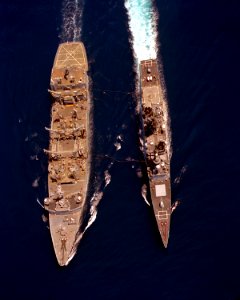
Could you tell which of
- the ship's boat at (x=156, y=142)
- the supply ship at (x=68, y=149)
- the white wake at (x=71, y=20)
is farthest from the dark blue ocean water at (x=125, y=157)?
the supply ship at (x=68, y=149)

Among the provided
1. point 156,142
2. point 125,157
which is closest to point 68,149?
point 125,157

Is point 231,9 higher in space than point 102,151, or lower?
higher

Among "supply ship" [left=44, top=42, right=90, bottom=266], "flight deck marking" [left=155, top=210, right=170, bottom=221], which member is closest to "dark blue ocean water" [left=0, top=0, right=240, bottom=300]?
"flight deck marking" [left=155, top=210, right=170, bottom=221]

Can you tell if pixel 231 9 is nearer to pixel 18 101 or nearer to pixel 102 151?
pixel 102 151

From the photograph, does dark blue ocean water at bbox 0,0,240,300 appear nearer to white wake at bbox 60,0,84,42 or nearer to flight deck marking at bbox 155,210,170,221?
white wake at bbox 60,0,84,42

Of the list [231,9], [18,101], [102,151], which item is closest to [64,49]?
[18,101]

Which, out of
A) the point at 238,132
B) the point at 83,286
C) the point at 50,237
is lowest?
the point at 83,286
